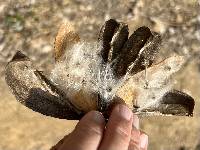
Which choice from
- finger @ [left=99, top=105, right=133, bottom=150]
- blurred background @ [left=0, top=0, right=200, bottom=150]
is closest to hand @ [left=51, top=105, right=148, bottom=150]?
finger @ [left=99, top=105, right=133, bottom=150]

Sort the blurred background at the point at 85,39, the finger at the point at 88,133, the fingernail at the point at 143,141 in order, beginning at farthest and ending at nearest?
the blurred background at the point at 85,39 → the fingernail at the point at 143,141 → the finger at the point at 88,133

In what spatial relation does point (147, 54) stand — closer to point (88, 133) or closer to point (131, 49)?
point (131, 49)

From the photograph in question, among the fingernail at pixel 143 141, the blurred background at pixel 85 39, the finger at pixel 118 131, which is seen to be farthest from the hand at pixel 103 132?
the blurred background at pixel 85 39

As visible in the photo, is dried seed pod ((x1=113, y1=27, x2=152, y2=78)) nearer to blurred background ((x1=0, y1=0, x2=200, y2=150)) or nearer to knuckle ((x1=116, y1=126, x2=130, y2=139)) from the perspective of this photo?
knuckle ((x1=116, y1=126, x2=130, y2=139))

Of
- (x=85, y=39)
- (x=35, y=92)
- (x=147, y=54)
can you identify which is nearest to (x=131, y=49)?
(x=147, y=54)

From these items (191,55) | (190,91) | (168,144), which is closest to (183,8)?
(191,55)

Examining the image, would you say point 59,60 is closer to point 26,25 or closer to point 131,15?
point 26,25

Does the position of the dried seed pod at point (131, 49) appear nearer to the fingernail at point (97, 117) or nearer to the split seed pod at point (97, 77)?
the split seed pod at point (97, 77)

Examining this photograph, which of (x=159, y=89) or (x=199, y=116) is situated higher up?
(x=159, y=89)
